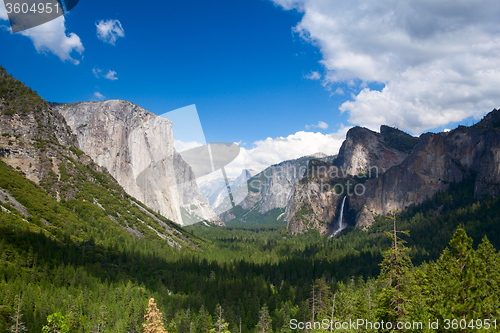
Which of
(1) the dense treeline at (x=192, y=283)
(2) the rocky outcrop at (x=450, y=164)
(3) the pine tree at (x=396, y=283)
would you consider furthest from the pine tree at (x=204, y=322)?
(2) the rocky outcrop at (x=450, y=164)

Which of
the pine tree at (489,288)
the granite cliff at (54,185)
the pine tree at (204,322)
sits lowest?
the pine tree at (204,322)

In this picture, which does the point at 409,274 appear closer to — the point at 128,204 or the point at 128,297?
the point at 128,297

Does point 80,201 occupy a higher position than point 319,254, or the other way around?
point 80,201

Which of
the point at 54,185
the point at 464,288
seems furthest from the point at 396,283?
the point at 54,185

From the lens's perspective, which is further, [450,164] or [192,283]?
[450,164]

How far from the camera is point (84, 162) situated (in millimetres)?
139125

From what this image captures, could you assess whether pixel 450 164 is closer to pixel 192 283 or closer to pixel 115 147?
pixel 192 283

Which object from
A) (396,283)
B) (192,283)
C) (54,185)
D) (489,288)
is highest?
(54,185)

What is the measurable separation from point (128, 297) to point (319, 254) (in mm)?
92266

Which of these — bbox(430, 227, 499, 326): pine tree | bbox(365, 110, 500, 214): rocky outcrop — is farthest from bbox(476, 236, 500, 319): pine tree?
bbox(365, 110, 500, 214): rocky outcrop

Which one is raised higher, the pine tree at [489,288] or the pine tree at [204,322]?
the pine tree at [489,288]

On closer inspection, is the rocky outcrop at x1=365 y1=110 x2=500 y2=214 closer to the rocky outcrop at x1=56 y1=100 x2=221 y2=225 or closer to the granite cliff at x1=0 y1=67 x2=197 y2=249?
the rocky outcrop at x1=56 y1=100 x2=221 y2=225

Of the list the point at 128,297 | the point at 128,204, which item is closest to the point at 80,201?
the point at 128,204

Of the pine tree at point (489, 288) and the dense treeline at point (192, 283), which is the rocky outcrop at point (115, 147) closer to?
the dense treeline at point (192, 283)
